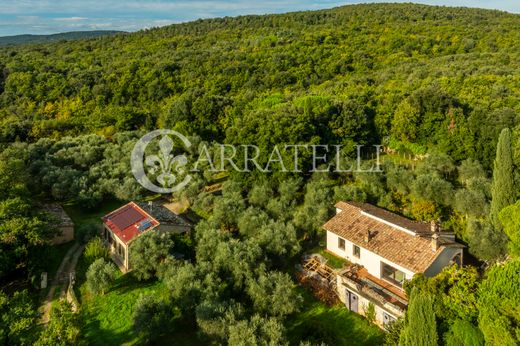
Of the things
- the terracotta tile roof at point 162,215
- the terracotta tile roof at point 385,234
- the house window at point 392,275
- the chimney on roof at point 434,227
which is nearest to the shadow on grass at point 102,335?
the terracotta tile roof at point 162,215

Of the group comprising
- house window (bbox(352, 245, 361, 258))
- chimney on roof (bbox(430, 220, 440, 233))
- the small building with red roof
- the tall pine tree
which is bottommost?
house window (bbox(352, 245, 361, 258))

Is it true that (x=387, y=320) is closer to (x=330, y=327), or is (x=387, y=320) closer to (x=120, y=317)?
(x=330, y=327)

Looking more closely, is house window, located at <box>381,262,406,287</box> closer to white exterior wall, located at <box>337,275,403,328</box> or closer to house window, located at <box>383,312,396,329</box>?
white exterior wall, located at <box>337,275,403,328</box>

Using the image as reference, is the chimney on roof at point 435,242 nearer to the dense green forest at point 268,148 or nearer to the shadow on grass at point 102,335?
the dense green forest at point 268,148

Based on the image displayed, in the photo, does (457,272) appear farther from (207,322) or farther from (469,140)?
(469,140)

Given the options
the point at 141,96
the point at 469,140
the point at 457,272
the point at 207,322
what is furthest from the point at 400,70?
the point at 207,322

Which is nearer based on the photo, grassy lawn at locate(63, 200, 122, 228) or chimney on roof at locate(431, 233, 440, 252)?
chimney on roof at locate(431, 233, 440, 252)

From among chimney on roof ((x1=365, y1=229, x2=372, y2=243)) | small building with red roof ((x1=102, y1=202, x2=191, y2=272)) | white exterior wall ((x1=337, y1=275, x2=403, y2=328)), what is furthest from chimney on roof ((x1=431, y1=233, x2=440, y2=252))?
small building with red roof ((x1=102, y1=202, x2=191, y2=272))
